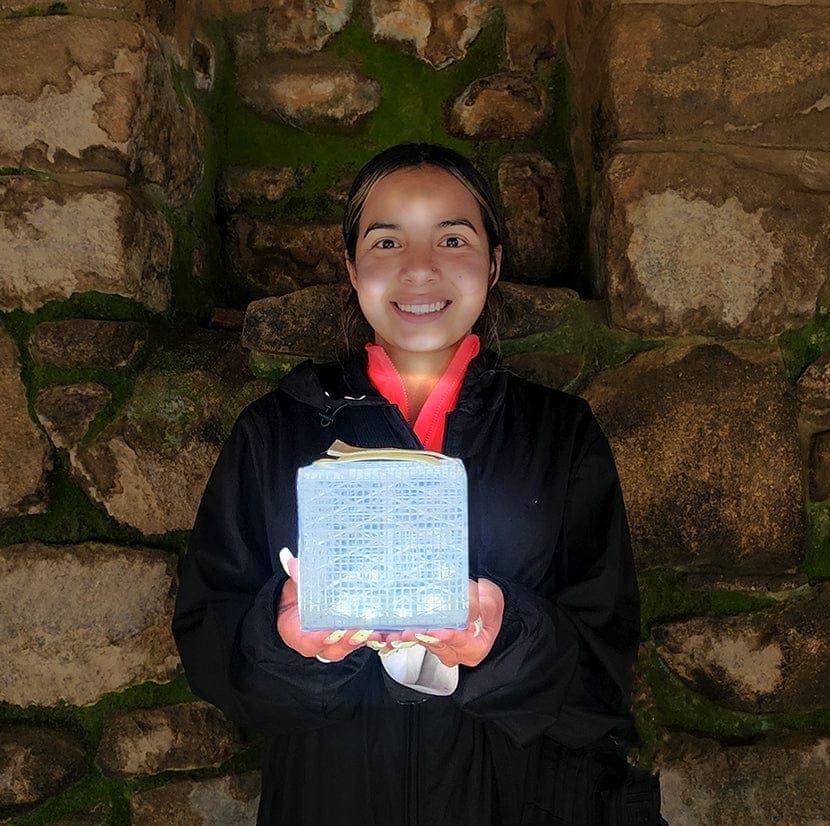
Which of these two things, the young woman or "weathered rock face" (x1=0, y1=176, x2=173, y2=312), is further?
"weathered rock face" (x1=0, y1=176, x2=173, y2=312)

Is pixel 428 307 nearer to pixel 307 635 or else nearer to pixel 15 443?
pixel 307 635

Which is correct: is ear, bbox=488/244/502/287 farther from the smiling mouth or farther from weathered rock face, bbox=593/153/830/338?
weathered rock face, bbox=593/153/830/338

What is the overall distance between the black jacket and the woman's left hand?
2.5 inches

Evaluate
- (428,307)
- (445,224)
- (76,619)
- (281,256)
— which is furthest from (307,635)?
(281,256)

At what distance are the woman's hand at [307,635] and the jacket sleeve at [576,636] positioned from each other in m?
0.16

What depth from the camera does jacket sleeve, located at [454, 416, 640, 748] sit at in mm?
905

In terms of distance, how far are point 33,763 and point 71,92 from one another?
1054 mm

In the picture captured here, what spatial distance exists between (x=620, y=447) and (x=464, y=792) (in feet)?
1.88

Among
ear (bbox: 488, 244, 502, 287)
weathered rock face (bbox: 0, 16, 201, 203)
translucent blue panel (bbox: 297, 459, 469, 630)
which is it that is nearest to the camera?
translucent blue panel (bbox: 297, 459, 469, 630)

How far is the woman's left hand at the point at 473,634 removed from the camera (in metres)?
0.78

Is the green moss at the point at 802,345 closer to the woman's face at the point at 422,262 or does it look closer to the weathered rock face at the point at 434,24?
the woman's face at the point at 422,262

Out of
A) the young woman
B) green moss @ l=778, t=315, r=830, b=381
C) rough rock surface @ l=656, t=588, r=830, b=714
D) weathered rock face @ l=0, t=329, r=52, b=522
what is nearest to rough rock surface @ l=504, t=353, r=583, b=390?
the young woman

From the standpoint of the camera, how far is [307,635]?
2.66ft

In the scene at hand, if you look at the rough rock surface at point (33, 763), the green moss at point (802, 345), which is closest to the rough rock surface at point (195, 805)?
the rough rock surface at point (33, 763)
